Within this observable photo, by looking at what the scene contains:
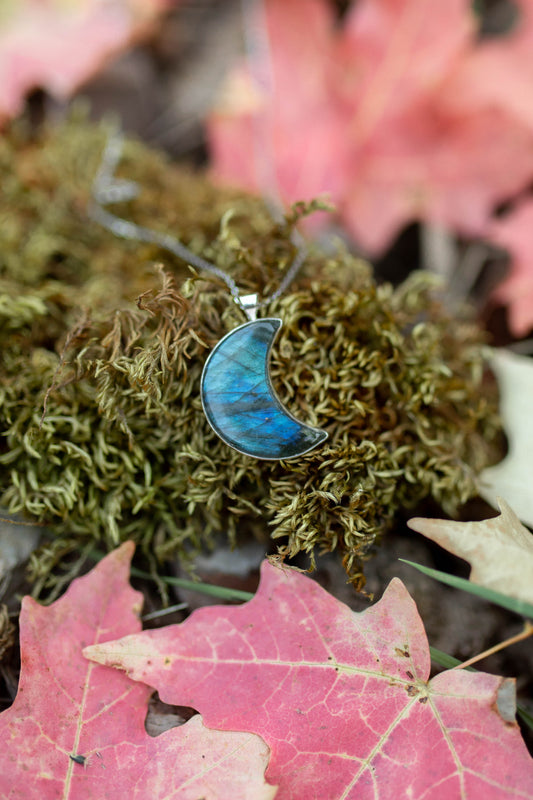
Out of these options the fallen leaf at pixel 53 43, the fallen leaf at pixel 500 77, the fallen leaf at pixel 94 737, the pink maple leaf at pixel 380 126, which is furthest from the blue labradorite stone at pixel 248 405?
the fallen leaf at pixel 53 43

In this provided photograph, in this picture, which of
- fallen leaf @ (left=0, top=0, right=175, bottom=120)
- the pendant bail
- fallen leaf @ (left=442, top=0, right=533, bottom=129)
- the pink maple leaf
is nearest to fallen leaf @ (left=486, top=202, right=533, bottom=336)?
the pink maple leaf

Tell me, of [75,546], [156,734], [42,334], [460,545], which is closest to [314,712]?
[156,734]

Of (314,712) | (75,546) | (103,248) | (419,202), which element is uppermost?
(419,202)

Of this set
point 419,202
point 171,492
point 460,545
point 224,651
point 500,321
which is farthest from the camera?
point 419,202

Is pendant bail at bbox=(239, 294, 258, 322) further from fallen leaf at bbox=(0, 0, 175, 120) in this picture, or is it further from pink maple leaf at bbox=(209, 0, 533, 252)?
fallen leaf at bbox=(0, 0, 175, 120)

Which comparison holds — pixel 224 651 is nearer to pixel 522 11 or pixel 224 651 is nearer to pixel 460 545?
pixel 460 545

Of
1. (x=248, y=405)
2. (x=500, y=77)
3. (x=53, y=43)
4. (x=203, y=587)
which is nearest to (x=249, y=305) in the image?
(x=248, y=405)

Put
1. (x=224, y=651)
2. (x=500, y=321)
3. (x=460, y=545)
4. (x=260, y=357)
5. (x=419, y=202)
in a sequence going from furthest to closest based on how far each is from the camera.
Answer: (x=419, y=202)
(x=500, y=321)
(x=260, y=357)
(x=224, y=651)
(x=460, y=545)
